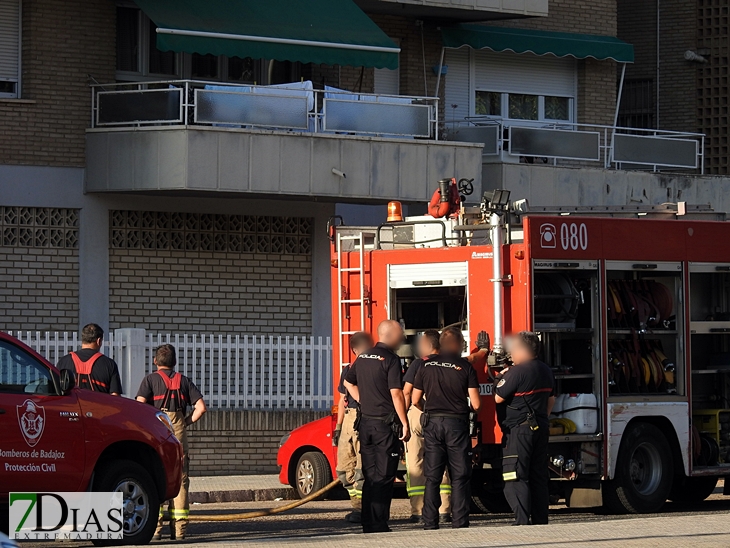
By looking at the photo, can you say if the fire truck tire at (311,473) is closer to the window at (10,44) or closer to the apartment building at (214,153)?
the apartment building at (214,153)

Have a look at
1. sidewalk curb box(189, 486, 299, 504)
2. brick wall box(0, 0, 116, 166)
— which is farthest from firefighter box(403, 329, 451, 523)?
brick wall box(0, 0, 116, 166)

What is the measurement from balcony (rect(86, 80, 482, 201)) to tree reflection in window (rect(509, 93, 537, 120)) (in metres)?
3.32

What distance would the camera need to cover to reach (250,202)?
20.7 meters

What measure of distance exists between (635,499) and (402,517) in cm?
226

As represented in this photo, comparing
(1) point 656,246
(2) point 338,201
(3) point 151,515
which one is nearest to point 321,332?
(2) point 338,201

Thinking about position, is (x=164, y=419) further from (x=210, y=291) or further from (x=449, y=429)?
(x=210, y=291)

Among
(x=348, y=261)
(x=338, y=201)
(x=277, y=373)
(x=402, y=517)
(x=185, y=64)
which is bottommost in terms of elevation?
(x=402, y=517)

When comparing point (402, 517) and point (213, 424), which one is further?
point (213, 424)

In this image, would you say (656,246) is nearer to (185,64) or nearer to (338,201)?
(338,201)

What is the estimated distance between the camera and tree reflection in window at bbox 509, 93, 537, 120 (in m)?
23.7

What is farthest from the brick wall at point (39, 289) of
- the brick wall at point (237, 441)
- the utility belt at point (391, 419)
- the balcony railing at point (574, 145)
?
the utility belt at point (391, 419)

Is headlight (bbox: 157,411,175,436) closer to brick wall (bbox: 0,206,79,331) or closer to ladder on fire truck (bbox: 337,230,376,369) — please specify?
ladder on fire truck (bbox: 337,230,376,369)

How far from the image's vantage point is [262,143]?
760 inches

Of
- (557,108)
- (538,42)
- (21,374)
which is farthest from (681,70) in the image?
(21,374)
